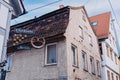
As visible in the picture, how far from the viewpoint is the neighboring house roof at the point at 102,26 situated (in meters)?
22.6

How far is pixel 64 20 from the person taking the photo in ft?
47.4

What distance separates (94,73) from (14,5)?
11.2m

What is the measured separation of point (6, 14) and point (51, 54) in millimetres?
5788

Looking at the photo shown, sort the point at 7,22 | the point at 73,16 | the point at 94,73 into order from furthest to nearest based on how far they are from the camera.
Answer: the point at 94,73, the point at 73,16, the point at 7,22

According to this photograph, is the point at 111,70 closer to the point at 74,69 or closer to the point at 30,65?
the point at 74,69

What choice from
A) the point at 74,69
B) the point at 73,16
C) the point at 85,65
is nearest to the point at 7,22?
the point at 74,69

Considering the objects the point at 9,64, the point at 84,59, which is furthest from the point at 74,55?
the point at 9,64

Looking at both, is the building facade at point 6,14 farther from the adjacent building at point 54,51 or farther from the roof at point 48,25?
the roof at point 48,25

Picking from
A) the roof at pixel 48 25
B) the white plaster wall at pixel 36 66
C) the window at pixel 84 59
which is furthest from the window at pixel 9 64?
A: the window at pixel 84 59

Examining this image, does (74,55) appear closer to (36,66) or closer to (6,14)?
(36,66)

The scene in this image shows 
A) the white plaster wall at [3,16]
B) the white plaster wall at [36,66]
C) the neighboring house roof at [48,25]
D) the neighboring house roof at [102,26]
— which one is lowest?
the white plaster wall at [36,66]

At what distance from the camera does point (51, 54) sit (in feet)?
45.5

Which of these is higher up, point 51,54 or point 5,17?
point 5,17

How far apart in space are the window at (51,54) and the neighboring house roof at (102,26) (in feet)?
32.1
